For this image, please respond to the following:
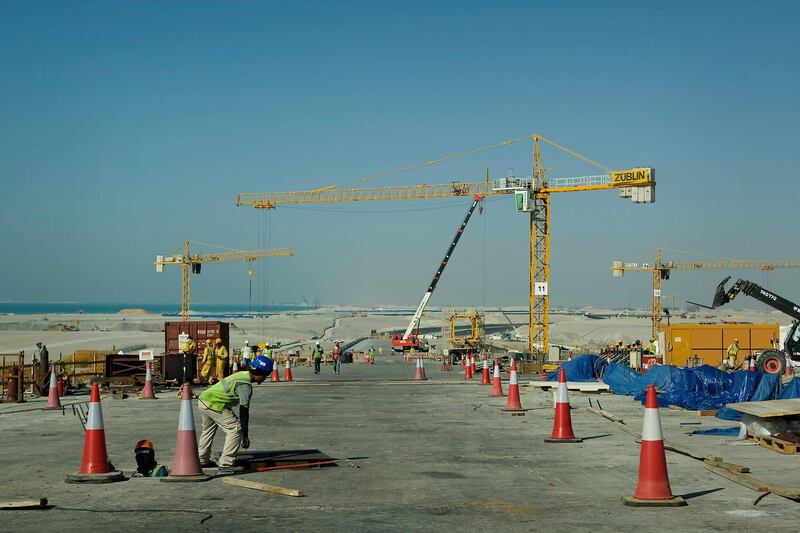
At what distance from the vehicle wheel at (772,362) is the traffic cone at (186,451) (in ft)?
90.6

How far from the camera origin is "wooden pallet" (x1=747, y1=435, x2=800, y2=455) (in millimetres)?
12898

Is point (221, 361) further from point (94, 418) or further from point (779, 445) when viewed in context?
point (779, 445)

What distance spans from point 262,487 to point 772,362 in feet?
92.8

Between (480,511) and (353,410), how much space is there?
12.7 metres

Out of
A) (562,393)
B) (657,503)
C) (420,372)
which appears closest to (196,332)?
(420,372)

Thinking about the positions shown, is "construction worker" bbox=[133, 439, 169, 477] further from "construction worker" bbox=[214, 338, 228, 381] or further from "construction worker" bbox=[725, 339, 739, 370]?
"construction worker" bbox=[725, 339, 739, 370]

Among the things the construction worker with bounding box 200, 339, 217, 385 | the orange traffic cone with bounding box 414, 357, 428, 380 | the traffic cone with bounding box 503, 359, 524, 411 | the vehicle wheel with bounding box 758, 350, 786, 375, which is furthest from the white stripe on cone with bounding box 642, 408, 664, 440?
the orange traffic cone with bounding box 414, 357, 428, 380

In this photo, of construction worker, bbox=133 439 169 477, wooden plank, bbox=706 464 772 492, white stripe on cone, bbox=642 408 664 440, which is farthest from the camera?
construction worker, bbox=133 439 169 477

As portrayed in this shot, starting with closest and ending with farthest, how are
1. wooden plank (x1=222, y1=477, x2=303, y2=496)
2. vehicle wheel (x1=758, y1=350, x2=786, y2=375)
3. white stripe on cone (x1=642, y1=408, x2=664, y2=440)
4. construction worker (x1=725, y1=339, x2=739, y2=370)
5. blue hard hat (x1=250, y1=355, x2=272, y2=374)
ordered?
white stripe on cone (x1=642, y1=408, x2=664, y2=440) < wooden plank (x1=222, y1=477, x2=303, y2=496) < blue hard hat (x1=250, y1=355, x2=272, y2=374) < vehicle wheel (x1=758, y1=350, x2=786, y2=375) < construction worker (x1=725, y1=339, x2=739, y2=370)

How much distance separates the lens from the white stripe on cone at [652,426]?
30.2 ft

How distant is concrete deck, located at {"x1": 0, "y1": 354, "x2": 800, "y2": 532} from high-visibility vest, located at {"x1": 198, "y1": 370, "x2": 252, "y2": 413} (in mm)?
907

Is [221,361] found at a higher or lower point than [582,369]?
higher

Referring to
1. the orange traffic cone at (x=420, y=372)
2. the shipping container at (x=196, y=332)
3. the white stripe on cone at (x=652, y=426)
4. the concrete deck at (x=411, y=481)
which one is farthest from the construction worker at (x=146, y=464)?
the shipping container at (x=196, y=332)

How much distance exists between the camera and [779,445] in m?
13.2
